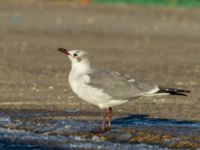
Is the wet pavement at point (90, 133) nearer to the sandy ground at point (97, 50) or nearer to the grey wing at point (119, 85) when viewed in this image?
the grey wing at point (119, 85)

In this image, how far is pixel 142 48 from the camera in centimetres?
2445

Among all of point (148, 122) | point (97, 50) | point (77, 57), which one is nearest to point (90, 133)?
point (77, 57)

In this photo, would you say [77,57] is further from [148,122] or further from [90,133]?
[148,122]

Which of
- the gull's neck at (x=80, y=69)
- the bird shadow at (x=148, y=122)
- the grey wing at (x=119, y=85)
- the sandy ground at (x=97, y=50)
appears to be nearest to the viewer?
the grey wing at (x=119, y=85)

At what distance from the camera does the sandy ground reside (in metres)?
14.9

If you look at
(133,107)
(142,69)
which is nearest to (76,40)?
(142,69)

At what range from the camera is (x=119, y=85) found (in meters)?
11.9

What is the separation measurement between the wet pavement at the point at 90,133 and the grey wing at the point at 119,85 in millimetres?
480

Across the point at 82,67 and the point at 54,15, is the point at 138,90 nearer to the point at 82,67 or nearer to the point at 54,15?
the point at 82,67

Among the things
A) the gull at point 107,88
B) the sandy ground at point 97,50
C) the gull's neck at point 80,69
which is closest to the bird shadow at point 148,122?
the sandy ground at point 97,50

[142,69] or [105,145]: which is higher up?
[142,69]

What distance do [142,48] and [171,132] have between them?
41.3 feet

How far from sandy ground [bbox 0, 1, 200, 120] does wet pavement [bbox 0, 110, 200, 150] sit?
2.29 ft

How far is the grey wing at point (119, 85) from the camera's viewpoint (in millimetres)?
11773
